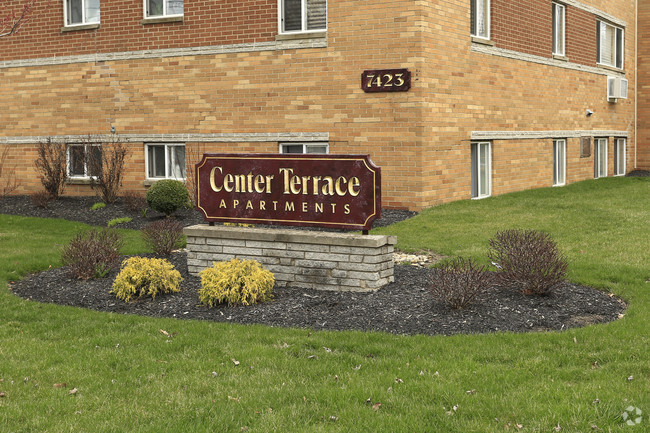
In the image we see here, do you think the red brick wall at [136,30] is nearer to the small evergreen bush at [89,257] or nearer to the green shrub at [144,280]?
the small evergreen bush at [89,257]

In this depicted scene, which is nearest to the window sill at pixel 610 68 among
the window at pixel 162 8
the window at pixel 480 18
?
the window at pixel 480 18

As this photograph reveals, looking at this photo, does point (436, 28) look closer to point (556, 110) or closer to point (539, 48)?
point (539, 48)

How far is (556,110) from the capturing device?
22.0 m

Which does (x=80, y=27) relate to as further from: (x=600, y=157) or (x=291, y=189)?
(x=600, y=157)

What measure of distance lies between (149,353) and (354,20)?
1103cm

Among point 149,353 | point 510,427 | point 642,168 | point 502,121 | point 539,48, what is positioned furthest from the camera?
point 642,168

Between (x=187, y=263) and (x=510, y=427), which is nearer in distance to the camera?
(x=510, y=427)

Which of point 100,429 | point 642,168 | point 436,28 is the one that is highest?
point 436,28

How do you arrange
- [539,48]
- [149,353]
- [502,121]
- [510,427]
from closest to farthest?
[510,427]
[149,353]
[502,121]
[539,48]

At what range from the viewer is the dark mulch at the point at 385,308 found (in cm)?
800

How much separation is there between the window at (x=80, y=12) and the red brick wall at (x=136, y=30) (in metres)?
0.17

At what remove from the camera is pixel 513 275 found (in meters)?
8.95

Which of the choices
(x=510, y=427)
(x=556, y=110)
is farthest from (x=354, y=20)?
(x=510, y=427)

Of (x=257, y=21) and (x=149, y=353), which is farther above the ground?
(x=257, y=21)
